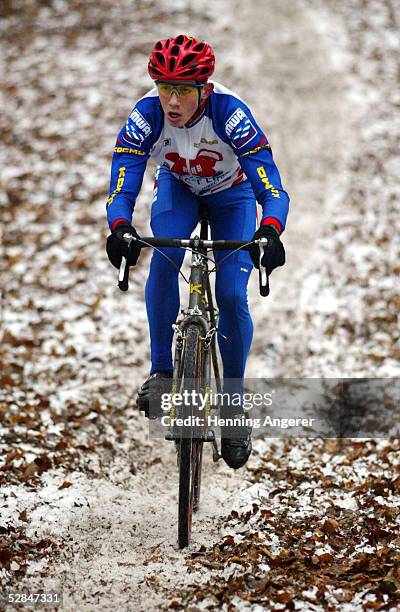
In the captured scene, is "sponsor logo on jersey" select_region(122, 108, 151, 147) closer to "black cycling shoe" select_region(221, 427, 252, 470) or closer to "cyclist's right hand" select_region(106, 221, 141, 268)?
"cyclist's right hand" select_region(106, 221, 141, 268)

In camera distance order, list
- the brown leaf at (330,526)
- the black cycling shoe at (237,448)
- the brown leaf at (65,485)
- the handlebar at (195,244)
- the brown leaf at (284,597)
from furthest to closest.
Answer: the brown leaf at (65,485)
the black cycling shoe at (237,448)
the brown leaf at (330,526)
the handlebar at (195,244)
the brown leaf at (284,597)

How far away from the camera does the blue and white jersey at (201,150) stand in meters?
4.73

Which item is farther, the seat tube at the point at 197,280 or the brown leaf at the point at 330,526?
the brown leaf at the point at 330,526

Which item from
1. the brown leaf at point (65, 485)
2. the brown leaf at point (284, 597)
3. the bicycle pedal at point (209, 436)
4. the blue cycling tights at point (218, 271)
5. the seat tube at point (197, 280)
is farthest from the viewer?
the brown leaf at point (65, 485)

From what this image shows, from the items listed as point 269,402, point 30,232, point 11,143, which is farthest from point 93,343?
point 11,143

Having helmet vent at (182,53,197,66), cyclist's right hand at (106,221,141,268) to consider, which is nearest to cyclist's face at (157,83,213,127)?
helmet vent at (182,53,197,66)

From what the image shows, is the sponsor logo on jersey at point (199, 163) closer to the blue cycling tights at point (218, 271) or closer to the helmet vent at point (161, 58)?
the blue cycling tights at point (218, 271)

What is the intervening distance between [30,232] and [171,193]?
5481mm

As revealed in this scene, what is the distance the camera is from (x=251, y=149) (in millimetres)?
4742

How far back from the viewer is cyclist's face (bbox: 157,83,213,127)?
4551mm

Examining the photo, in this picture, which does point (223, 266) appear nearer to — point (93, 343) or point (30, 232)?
point (93, 343)

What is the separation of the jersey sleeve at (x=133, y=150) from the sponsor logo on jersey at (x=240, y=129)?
19.4 inches

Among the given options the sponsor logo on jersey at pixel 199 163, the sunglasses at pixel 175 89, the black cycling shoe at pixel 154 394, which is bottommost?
the black cycling shoe at pixel 154 394

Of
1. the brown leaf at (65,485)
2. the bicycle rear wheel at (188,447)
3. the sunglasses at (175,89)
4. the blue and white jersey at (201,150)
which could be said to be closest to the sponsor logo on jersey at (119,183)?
the blue and white jersey at (201,150)
